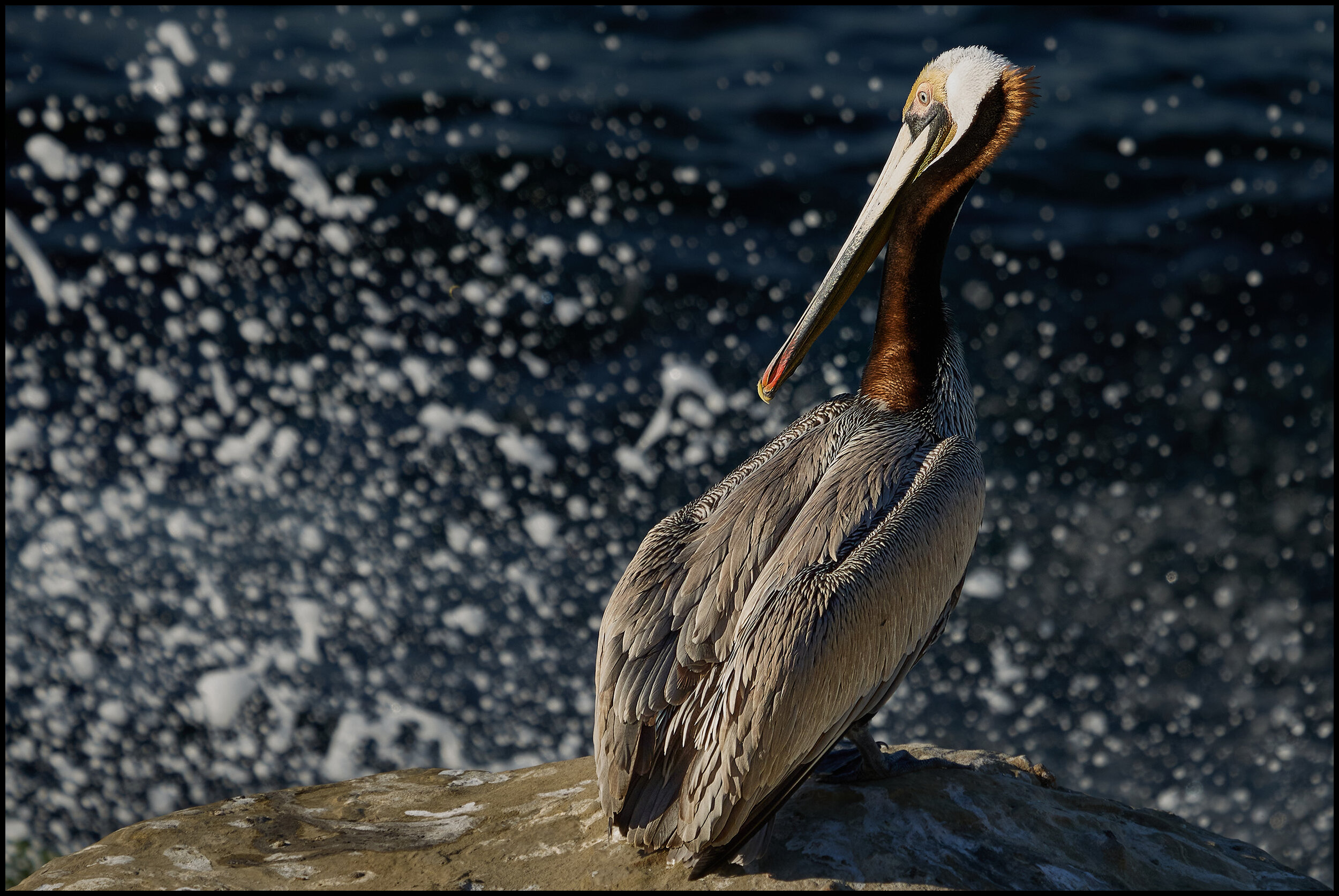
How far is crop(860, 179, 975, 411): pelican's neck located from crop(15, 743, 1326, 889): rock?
3.70 feet

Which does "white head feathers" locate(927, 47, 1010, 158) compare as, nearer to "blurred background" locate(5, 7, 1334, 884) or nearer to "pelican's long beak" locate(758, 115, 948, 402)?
"pelican's long beak" locate(758, 115, 948, 402)

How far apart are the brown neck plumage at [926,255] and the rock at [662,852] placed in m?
1.17

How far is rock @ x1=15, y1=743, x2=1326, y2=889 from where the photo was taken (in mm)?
2387

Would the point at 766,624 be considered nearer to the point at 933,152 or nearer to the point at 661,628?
the point at 661,628

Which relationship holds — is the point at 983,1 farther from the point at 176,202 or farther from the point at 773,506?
the point at 773,506

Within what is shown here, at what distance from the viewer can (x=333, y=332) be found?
6.98 metres

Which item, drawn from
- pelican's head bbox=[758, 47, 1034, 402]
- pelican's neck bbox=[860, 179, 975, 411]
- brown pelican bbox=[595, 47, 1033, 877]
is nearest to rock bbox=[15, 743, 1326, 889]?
brown pelican bbox=[595, 47, 1033, 877]

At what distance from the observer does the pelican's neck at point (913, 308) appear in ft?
10.4

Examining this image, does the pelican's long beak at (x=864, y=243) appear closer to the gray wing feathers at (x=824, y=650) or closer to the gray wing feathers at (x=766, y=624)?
the gray wing feathers at (x=766, y=624)

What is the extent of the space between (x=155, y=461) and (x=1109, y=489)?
6130mm

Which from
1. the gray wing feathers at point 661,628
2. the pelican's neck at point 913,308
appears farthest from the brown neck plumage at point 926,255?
the gray wing feathers at point 661,628

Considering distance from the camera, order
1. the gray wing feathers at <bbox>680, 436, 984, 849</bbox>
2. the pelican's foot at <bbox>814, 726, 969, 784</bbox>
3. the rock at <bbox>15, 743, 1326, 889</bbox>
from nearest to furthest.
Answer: the gray wing feathers at <bbox>680, 436, 984, 849</bbox>
the rock at <bbox>15, 743, 1326, 889</bbox>
the pelican's foot at <bbox>814, 726, 969, 784</bbox>

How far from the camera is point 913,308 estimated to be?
3.19 m

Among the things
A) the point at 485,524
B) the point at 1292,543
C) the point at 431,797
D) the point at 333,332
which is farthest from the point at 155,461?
the point at 1292,543
